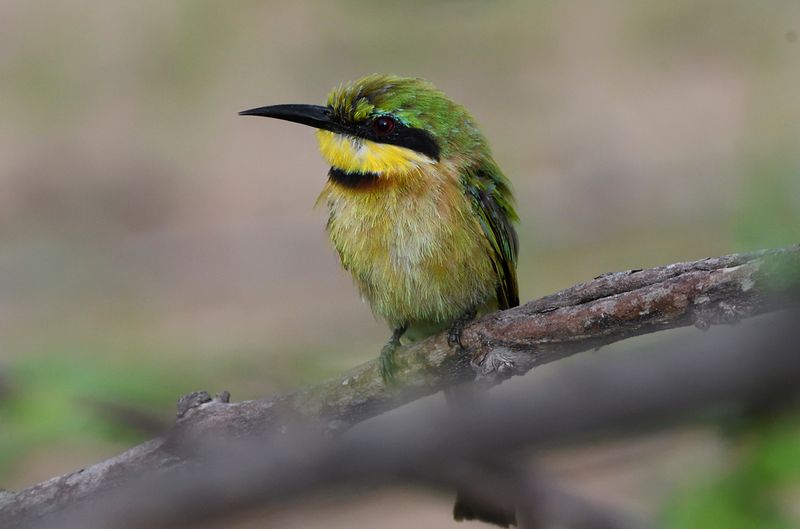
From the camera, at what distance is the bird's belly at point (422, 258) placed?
2381 mm

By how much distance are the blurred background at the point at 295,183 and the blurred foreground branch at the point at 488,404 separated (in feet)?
0.36

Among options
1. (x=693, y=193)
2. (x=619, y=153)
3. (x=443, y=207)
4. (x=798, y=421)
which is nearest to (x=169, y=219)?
(x=619, y=153)

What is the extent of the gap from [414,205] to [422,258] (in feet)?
0.40

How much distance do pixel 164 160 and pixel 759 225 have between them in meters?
4.11

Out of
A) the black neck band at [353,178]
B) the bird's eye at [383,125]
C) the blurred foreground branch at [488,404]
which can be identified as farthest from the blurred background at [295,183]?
the black neck band at [353,178]

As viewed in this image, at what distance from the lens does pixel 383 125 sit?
252 centimetres

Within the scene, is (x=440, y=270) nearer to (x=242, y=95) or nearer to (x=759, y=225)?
(x=759, y=225)

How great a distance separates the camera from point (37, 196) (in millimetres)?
5004

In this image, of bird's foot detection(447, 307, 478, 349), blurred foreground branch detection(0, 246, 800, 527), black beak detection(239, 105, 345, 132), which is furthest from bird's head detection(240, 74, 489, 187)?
blurred foreground branch detection(0, 246, 800, 527)

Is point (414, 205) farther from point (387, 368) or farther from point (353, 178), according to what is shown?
point (387, 368)

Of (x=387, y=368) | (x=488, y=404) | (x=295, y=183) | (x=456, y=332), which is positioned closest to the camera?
(x=488, y=404)

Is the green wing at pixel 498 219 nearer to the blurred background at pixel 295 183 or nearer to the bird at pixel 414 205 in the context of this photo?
the bird at pixel 414 205

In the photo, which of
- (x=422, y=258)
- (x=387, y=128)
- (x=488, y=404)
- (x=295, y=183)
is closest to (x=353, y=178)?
(x=387, y=128)

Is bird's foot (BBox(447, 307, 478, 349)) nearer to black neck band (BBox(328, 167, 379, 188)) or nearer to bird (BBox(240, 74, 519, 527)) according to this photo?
bird (BBox(240, 74, 519, 527))
